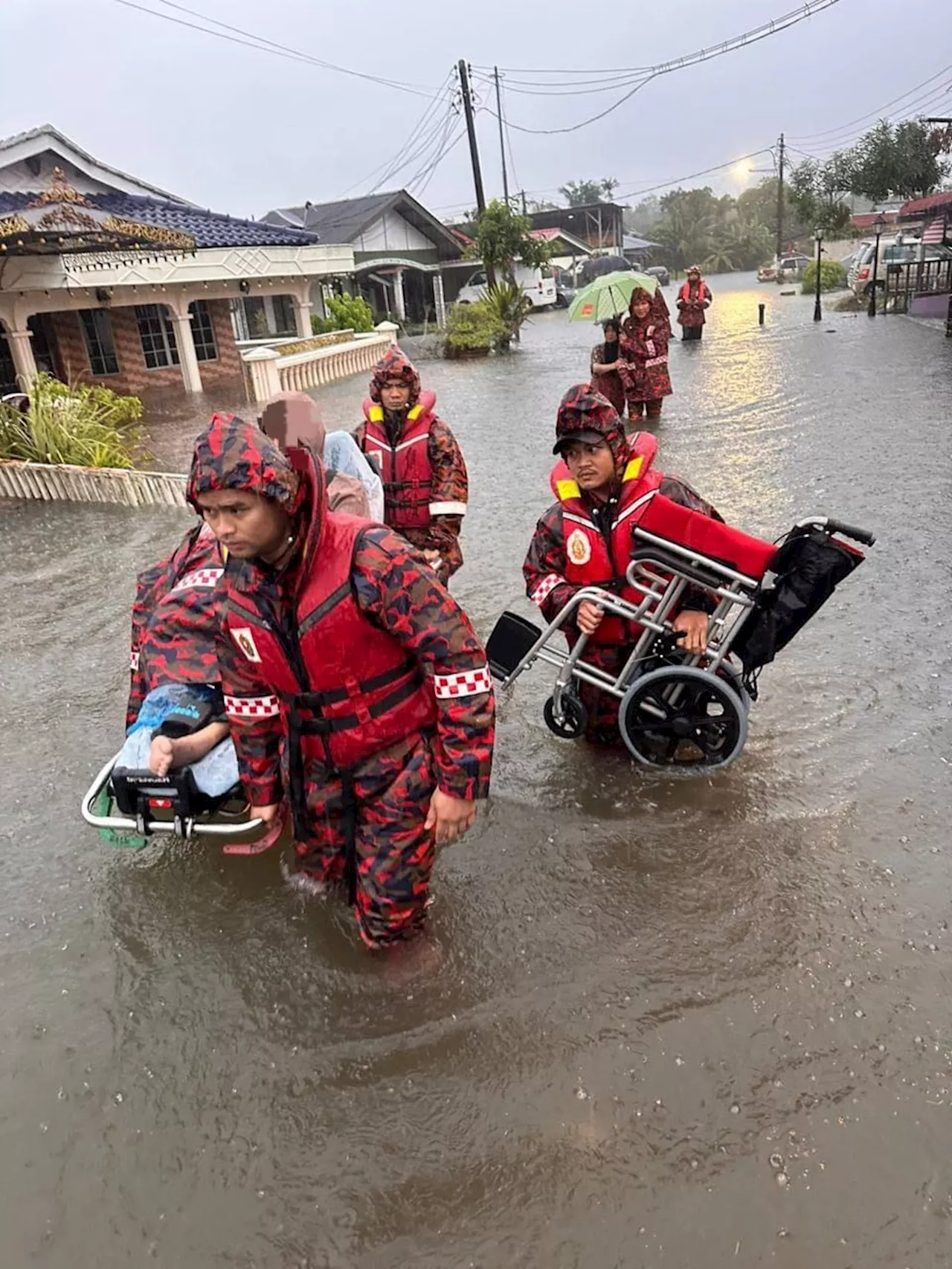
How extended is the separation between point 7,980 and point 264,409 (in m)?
2.26

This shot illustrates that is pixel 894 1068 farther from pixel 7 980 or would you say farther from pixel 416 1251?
pixel 7 980

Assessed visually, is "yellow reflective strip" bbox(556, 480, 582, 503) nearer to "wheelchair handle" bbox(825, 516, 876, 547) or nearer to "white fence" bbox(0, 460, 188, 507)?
"wheelchair handle" bbox(825, 516, 876, 547)

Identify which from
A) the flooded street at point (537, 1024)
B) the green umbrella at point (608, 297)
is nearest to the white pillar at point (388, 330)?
the green umbrella at point (608, 297)

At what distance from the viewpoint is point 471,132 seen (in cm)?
2967

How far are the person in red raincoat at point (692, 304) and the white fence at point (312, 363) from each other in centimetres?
711

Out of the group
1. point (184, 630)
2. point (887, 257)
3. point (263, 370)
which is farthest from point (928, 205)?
point (184, 630)

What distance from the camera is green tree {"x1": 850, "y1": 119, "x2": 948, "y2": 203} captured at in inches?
1334

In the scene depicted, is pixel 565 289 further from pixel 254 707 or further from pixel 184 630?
pixel 254 707

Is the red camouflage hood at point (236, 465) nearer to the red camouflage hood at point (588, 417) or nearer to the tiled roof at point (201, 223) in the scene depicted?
Answer: the red camouflage hood at point (588, 417)

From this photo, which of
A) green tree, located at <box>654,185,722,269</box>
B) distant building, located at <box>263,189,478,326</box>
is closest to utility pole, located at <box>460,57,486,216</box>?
distant building, located at <box>263,189,478,326</box>

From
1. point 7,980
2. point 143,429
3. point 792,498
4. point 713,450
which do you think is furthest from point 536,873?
point 143,429

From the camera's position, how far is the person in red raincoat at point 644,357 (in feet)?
37.1

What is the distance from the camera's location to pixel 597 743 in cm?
415

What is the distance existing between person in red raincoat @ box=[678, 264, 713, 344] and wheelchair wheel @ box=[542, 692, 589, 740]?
56.7ft
